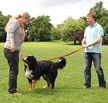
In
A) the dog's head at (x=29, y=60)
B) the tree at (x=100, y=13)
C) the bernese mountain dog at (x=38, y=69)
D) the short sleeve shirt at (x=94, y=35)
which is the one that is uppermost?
the tree at (x=100, y=13)

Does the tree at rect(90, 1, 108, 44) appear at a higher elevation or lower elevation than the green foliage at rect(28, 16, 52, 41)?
higher

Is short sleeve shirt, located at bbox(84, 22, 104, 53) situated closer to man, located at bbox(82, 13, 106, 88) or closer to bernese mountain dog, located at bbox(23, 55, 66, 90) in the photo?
man, located at bbox(82, 13, 106, 88)

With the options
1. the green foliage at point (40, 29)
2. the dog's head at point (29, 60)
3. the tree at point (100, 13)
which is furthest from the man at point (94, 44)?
the green foliage at point (40, 29)

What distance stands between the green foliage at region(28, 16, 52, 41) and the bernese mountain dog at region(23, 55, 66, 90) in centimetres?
6815

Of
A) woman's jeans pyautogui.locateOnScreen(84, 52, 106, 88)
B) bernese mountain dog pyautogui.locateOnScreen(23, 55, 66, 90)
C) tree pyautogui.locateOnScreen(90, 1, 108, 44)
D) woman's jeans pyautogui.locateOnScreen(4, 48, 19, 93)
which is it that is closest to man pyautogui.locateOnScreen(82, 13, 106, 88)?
woman's jeans pyautogui.locateOnScreen(84, 52, 106, 88)

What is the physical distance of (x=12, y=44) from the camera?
448cm

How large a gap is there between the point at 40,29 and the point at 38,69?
2748 inches

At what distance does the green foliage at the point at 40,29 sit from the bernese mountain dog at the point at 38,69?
68.1 metres

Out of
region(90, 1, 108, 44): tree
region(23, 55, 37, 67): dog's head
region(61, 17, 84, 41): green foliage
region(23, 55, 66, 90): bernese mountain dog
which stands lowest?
region(23, 55, 66, 90): bernese mountain dog

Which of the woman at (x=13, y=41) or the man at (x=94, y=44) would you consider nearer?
the woman at (x=13, y=41)

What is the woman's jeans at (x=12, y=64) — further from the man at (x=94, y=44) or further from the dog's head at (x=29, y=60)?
the man at (x=94, y=44)

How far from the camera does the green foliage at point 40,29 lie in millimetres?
73938

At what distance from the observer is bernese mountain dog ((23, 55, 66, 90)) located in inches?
205

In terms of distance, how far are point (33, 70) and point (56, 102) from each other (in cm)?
146
